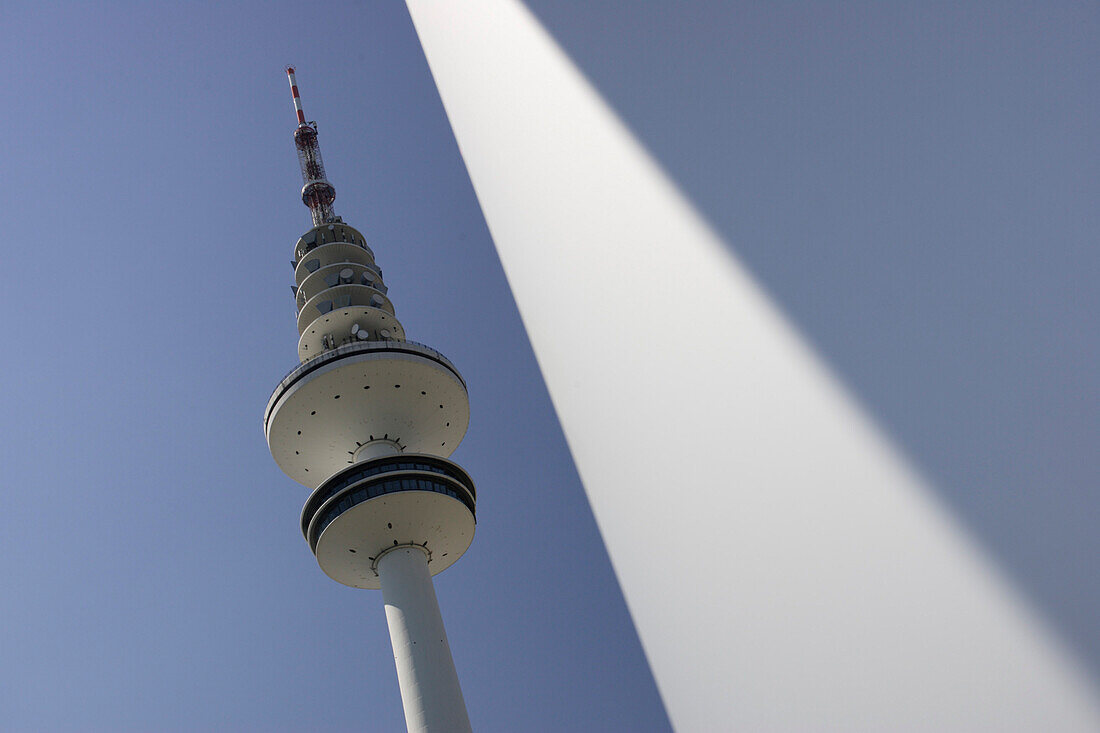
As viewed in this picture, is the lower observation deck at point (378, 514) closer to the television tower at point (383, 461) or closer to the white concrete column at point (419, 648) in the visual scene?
the television tower at point (383, 461)

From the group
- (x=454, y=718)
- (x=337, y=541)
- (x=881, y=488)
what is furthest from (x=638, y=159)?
(x=337, y=541)

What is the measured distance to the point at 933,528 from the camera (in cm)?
287

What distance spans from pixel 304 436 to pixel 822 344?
1378 inches

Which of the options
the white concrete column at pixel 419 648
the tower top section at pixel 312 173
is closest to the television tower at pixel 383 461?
the white concrete column at pixel 419 648

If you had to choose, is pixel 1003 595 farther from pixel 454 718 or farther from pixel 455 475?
pixel 455 475

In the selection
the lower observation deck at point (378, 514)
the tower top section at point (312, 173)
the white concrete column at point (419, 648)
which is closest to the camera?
the white concrete column at point (419, 648)

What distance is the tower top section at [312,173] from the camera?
5031cm

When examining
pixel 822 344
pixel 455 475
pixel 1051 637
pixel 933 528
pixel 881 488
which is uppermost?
pixel 455 475

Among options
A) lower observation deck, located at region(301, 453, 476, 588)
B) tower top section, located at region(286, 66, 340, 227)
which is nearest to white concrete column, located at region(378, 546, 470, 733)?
lower observation deck, located at region(301, 453, 476, 588)

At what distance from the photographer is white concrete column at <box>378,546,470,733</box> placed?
87.4 ft

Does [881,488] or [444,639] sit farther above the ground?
[444,639]

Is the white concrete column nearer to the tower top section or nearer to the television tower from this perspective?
the television tower

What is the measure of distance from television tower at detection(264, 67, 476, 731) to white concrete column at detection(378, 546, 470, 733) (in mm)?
46

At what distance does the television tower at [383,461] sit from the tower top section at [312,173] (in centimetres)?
825
